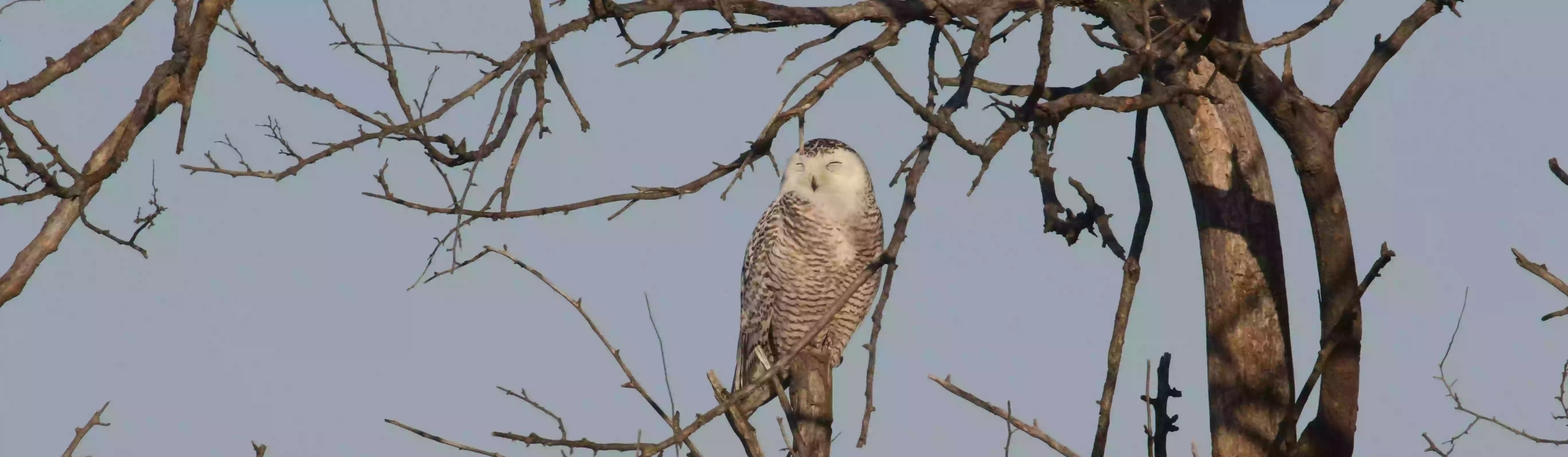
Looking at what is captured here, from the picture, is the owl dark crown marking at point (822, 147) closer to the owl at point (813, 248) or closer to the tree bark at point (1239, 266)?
the owl at point (813, 248)

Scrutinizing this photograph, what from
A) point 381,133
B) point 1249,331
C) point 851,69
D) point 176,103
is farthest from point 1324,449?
point 176,103

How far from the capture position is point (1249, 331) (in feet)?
16.5

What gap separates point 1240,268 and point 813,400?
1.69 metres

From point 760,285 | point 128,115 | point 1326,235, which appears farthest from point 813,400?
point 128,115

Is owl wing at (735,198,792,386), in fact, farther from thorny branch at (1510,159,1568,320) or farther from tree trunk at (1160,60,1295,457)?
thorny branch at (1510,159,1568,320)

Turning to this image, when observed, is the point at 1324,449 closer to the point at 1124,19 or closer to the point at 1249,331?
the point at 1249,331

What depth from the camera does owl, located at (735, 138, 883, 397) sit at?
270 inches

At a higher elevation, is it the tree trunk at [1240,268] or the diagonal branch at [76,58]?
the tree trunk at [1240,268]

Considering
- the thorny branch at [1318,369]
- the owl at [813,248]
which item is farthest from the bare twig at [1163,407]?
the owl at [813,248]

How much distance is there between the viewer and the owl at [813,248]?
6.85 metres

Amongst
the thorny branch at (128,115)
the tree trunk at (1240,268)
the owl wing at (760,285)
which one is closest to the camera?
the thorny branch at (128,115)

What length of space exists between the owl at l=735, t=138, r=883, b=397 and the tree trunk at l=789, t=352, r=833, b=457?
0.75 metres

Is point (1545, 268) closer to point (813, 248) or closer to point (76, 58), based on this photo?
point (76, 58)

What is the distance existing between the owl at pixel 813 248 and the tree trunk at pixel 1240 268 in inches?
79.3
